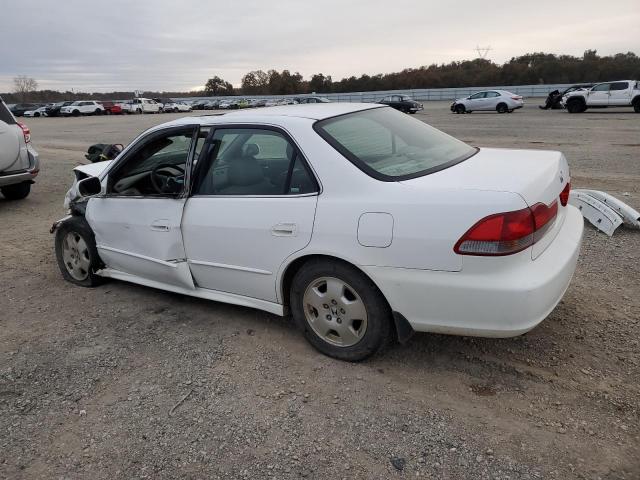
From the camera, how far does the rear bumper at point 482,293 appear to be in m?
2.55

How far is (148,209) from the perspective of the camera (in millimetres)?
3838

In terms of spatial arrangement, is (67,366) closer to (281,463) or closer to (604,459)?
(281,463)

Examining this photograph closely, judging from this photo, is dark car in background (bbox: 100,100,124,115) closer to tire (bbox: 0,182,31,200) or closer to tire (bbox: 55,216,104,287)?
tire (bbox: 0,182,31,200)

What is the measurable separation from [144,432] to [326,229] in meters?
1.45

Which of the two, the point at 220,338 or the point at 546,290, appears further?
the point at 220,338

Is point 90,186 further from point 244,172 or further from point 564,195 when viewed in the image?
point 564,195

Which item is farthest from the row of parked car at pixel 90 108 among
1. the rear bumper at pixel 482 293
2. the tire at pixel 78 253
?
the rear bumper at pixel 482 293

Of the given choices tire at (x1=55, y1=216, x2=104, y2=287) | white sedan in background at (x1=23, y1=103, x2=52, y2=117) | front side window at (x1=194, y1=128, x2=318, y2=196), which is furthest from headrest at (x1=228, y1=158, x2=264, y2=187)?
white sedan in background at (x1=23, y1=103, x2=52, y2=117)

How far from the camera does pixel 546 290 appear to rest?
2.62m

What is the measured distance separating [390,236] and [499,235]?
545 millimetres

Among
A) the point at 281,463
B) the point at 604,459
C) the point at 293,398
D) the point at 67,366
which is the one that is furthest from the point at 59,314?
the point at 604,459

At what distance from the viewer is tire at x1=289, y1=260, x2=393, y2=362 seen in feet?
9.57

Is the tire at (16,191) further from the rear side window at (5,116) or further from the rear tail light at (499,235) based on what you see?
the rear tail light at (499,235)

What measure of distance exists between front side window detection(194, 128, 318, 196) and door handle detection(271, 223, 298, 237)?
0.68ft
